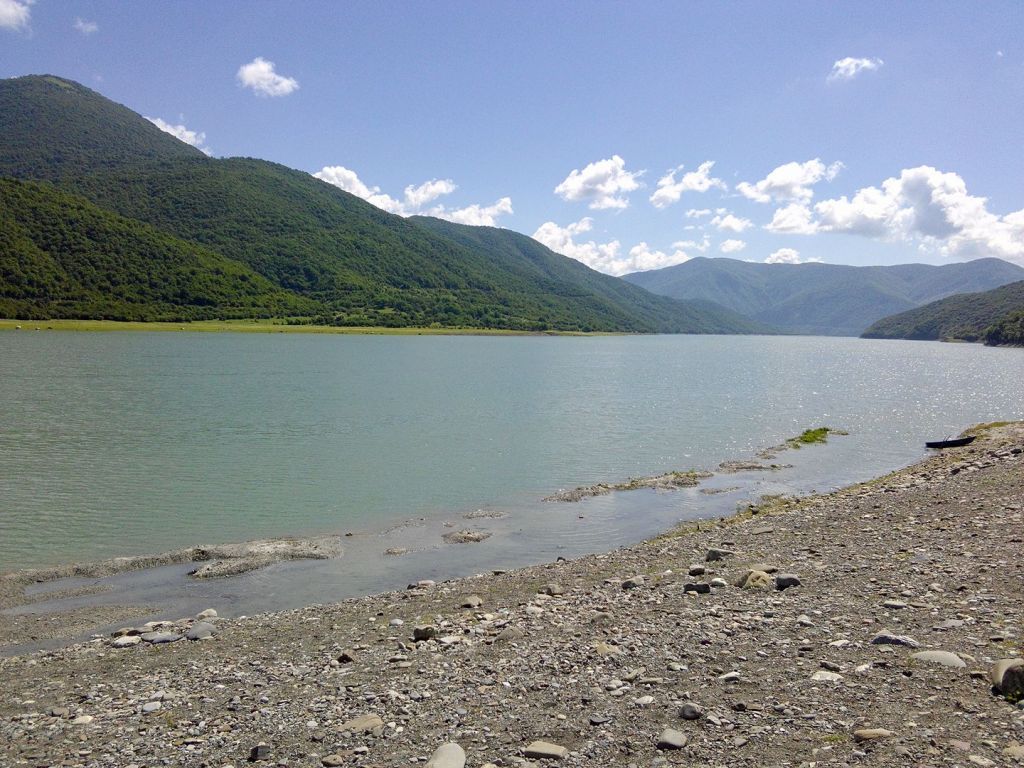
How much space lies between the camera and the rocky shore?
27.4 feet

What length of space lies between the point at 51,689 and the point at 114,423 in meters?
39.6

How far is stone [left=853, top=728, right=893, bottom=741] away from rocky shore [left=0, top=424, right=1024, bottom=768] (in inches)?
0.9

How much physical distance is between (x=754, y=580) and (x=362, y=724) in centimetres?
952

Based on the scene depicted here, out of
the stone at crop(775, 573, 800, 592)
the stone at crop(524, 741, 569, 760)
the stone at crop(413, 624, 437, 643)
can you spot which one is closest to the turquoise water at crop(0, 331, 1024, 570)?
the stone at crop(775, 573, 800, 592)

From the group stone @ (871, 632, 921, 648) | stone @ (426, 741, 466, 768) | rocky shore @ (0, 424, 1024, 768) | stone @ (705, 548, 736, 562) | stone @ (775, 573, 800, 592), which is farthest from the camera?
stone @ (705, 548, 736, 562)

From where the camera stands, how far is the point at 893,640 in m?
10.6

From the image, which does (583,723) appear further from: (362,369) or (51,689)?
(362,369)

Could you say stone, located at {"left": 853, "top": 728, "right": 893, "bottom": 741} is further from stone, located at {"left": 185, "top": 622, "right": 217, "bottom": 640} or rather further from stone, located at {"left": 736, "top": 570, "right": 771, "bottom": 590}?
stone, located at {"left": 185, "top": 622, "right": 217, "bottom": 640}

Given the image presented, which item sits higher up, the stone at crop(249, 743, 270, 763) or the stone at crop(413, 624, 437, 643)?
the stone at crop(249, 743, 270, 763)

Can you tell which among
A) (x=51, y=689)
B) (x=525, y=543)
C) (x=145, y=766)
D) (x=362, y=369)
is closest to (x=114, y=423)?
(x=525, y=543)

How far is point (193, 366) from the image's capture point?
3669 inches

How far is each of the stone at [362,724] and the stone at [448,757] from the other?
125 cm

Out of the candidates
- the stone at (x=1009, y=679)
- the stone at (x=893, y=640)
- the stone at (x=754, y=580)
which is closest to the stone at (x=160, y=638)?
the stone at (x=754, y=580)

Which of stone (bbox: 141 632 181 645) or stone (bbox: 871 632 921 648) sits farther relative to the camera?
stone (bbox: 141 632 181 645)
